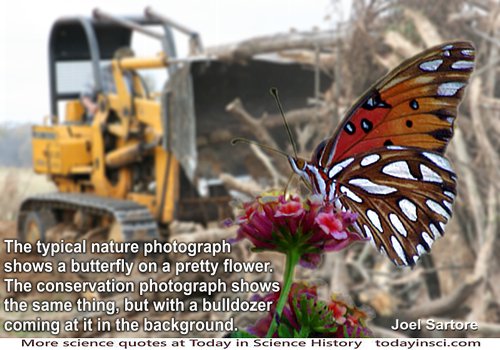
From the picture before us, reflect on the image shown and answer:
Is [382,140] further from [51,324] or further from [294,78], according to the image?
[294,78]

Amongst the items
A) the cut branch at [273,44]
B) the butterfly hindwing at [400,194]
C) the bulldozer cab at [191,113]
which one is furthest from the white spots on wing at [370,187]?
the cut branch at [273,44]

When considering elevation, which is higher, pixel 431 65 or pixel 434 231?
pixel 431 65

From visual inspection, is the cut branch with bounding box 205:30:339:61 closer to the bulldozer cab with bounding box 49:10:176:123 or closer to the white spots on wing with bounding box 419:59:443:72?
the bulldozer cab with bounding box 49:10:176:123

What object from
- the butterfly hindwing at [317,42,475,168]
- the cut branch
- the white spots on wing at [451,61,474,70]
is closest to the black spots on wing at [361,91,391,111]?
the butterfly hindwing at [317,42,475,168]

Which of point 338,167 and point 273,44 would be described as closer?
point 338,167

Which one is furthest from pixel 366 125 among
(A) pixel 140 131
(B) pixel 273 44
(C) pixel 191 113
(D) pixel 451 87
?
(A) pixel 140 131

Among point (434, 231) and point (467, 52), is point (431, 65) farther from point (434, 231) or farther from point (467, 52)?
point (434, 231)

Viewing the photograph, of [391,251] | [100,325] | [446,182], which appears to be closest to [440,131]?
[446,182]
